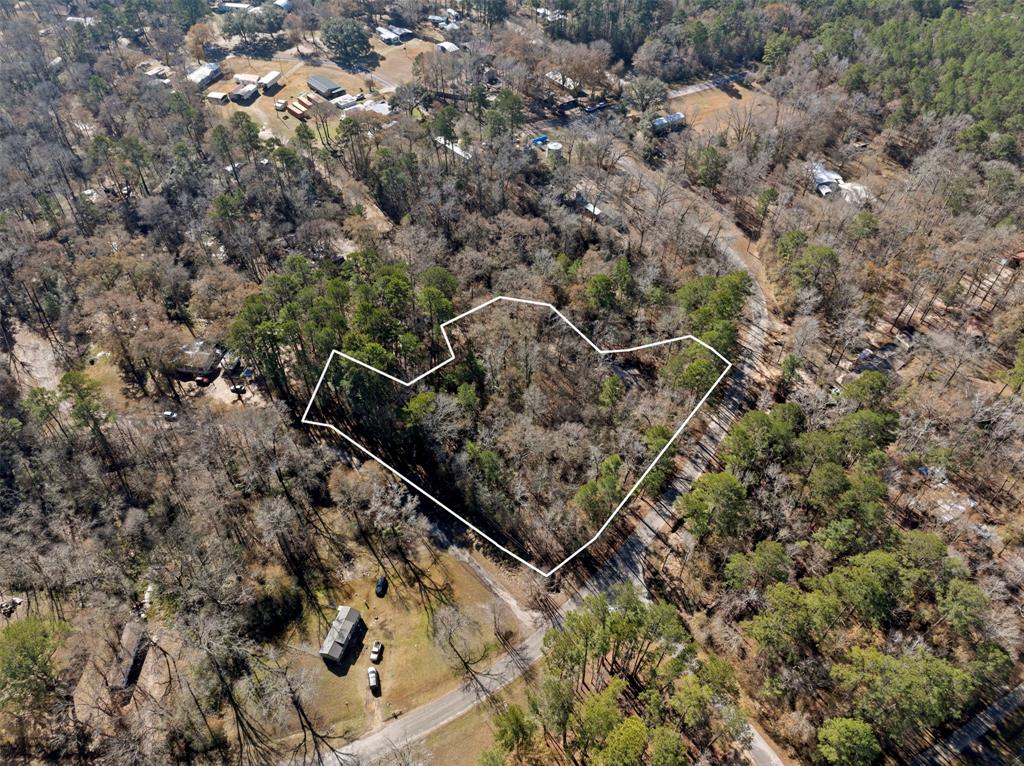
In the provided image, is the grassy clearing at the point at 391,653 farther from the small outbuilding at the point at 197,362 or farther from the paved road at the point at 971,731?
the small outbuilding at the point at 197,362

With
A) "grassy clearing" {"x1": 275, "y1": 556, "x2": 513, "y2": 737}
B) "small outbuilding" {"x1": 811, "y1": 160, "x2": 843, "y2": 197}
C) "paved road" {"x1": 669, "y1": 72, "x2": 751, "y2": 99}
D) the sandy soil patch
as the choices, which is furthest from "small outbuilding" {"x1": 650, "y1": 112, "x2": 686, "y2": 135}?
the sandy soil patch

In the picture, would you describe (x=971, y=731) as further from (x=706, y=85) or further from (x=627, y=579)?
(x=706, y=85)

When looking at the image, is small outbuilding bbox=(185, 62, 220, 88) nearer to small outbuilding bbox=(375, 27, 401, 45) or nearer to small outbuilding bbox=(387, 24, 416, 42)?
small outbuilding bbox=(375, 27, 401, 45)

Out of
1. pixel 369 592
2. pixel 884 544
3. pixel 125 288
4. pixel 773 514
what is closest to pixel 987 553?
pixel 884 544

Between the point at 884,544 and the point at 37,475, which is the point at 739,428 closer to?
the point at 884,544

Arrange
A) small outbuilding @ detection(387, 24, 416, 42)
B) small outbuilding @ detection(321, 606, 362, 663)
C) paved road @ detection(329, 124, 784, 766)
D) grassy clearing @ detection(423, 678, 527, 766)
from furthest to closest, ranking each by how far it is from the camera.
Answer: small outbuilding @ detection(387, 24, 416, 42)
small outbuilding @ detection(321, 606, 362, 663)
paved road @ detection(329, 124, 784, 766)
grassy clearing @ detection(423, 678, 527, 766)

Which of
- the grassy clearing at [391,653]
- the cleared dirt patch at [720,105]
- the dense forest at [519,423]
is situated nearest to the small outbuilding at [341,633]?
the grassy clearing at [391,653]

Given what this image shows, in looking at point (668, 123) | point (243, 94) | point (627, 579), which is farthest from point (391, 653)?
point (243, 94)
